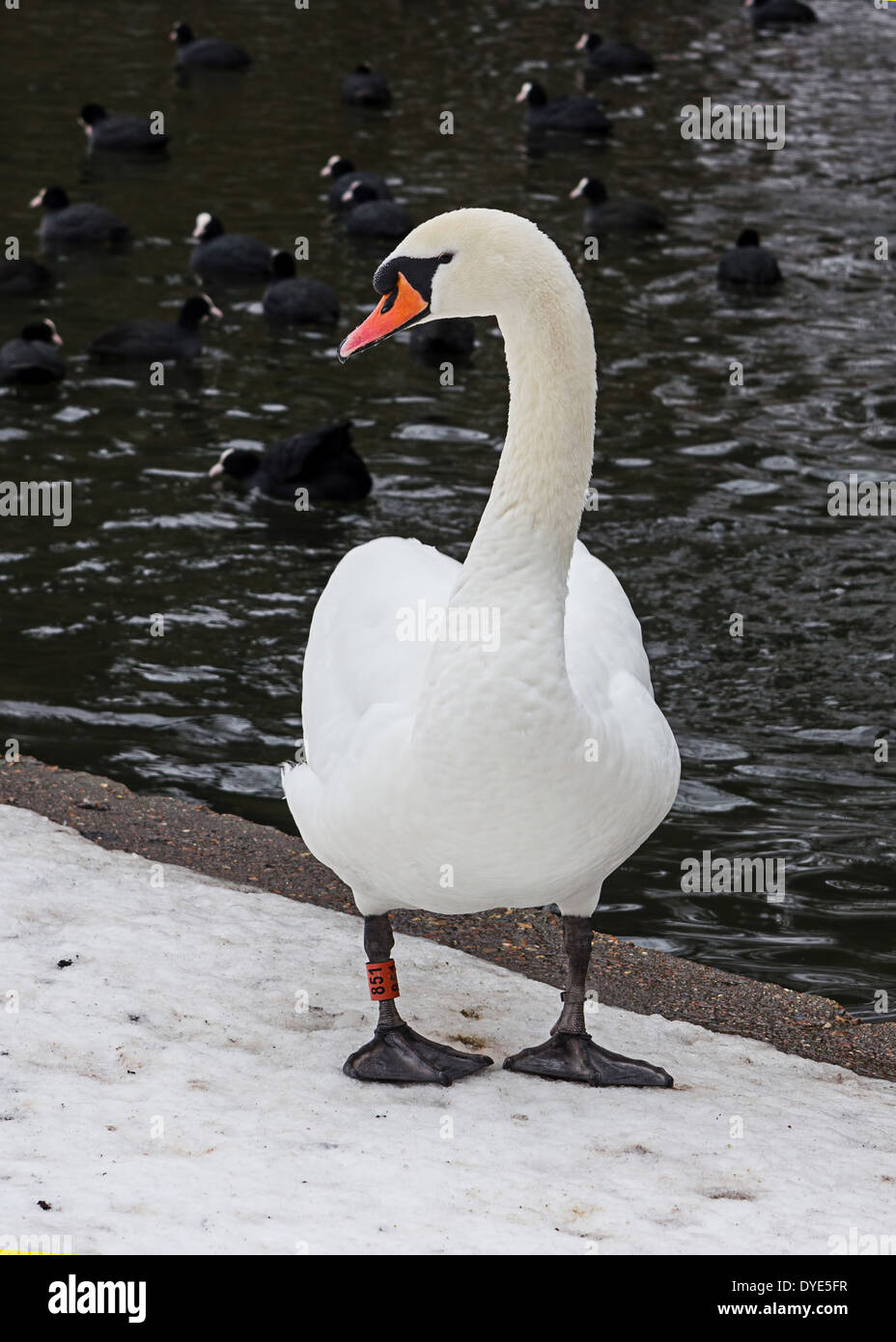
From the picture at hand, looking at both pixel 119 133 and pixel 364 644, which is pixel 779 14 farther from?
pixel 364 644

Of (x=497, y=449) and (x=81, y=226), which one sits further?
(x=81, y=226)

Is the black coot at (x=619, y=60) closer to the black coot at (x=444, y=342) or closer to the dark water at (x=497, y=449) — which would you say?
the dark water at (x=497, y=449)

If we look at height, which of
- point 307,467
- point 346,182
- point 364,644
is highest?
point 346,182

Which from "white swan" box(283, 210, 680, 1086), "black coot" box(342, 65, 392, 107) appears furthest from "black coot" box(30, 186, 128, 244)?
"white swan" box(283, 210, 680, 1086)

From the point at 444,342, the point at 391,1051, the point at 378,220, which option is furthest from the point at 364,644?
the point at 378,220

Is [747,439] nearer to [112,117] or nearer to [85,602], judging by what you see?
[85,602]

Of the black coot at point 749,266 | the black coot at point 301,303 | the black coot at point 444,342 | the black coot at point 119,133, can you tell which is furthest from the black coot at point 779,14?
the black coot at point 444,342

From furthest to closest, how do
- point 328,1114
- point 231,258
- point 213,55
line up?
point 213,55, point 231,258, point 328,1114

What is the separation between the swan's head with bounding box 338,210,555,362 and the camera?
5000mm

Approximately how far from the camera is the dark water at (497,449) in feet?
30.1

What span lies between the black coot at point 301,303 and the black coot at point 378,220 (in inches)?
94.5

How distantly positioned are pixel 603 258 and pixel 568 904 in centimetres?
1371

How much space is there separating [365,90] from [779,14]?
34.2 ft

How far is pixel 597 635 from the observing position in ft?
19.2
